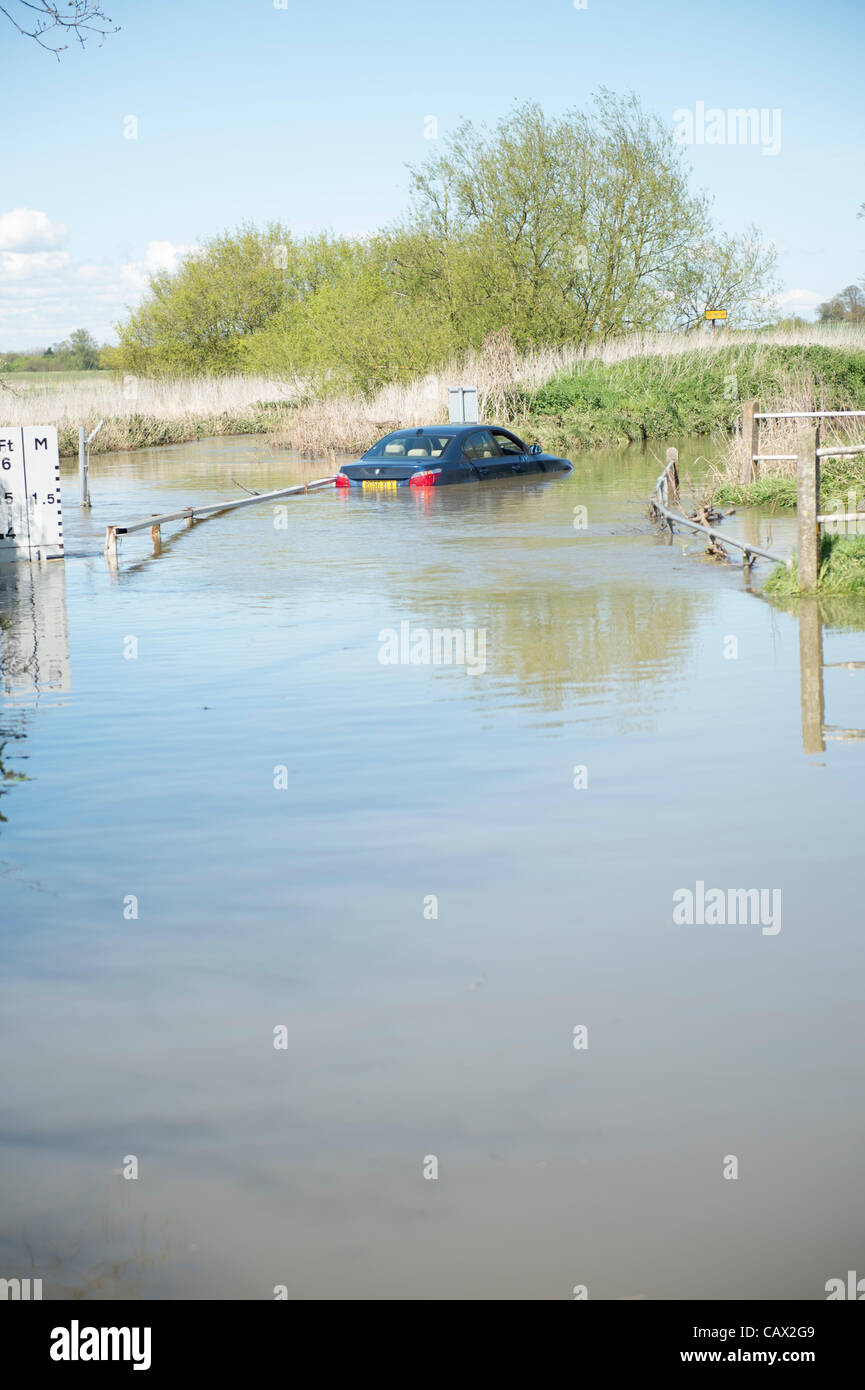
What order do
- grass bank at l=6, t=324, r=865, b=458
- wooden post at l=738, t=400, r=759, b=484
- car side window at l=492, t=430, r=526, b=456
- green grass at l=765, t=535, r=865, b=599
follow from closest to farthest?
green grass at l=765, t=535, r=865, b=599, wooden post at l=738, t=400, r=759, b=484, car side window at l=492, t=430, r=526, b=456, grass bank at l=6, t=324, r=865, b=458

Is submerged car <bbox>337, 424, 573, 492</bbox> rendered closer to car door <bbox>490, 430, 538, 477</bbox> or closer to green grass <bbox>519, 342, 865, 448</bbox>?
car door <bbox>490, 430, 538, 477</bbox>

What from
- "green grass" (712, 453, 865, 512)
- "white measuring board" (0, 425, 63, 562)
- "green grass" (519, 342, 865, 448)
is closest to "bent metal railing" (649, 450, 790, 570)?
"green grass" (712, 453, 865, 512)

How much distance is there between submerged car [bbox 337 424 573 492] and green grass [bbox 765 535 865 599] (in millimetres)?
11007

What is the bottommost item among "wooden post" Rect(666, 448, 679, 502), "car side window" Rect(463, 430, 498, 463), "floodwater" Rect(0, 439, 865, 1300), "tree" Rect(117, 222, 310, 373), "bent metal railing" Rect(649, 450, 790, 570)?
"floodwater" Rect(0, 439, 865, 1300)

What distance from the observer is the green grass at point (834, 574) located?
46.8 feet

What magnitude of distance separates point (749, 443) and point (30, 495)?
11.0 metres

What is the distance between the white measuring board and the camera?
19.0m

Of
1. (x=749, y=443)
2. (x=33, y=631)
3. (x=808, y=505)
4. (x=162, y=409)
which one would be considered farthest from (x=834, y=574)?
(x=162, y=409)

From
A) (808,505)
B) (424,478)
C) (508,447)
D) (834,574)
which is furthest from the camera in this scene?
(508,447)

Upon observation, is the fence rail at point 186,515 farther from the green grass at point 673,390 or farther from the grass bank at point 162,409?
the grass bank at point 162,409

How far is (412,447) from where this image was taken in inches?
1025

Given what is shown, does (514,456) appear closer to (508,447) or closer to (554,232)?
(508,447)

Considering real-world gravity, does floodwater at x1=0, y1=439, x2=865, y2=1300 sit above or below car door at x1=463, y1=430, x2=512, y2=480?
below
